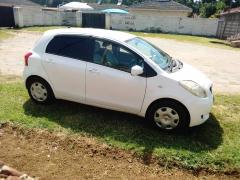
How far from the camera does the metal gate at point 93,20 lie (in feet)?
109

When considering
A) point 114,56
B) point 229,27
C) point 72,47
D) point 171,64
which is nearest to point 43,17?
point 229,27

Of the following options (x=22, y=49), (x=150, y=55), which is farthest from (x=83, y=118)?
(x=22, y=49)

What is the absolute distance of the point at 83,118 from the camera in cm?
635

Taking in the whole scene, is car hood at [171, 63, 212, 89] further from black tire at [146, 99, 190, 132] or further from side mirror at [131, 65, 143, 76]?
side mirror at [131, 65, 143, 76]

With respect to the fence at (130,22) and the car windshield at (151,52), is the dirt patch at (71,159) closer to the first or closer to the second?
the car windshield at (151,52)

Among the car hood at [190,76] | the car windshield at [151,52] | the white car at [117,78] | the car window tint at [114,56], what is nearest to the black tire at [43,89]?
the white car at [117,78]

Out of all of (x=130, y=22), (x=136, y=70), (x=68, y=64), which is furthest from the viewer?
(x=130, y=22)

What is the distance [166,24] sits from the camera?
32.3 meters

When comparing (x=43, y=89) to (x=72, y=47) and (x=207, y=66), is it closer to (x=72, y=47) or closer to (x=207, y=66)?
(x=72, y=47)

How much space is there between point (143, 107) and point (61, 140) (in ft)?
5.45

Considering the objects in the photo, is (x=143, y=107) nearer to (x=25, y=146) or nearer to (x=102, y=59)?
(x=102, y=59)

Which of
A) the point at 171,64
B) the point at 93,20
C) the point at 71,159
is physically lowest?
the point at 93,20

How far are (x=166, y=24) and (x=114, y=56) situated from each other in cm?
2756

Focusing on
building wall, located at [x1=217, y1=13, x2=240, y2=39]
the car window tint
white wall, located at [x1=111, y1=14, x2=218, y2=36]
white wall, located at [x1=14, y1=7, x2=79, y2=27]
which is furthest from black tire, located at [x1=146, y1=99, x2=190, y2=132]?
white wall, located at [x1=111, y1=14, x2=218, y2=36]
